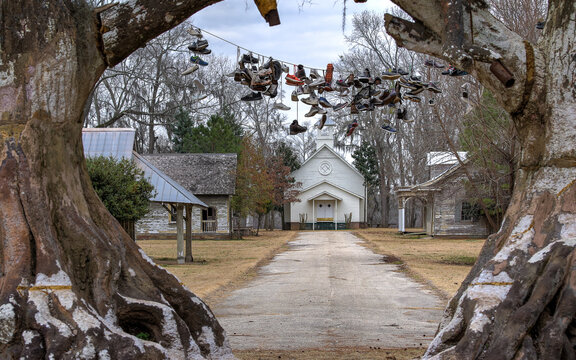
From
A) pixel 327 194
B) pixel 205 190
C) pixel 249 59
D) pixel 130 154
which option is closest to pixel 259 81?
pixel 249 59

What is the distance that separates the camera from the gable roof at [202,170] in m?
41.8

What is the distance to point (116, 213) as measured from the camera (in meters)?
18.4

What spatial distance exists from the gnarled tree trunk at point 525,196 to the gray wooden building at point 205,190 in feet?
116

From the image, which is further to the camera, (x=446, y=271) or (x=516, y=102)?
(x=446, y=271)

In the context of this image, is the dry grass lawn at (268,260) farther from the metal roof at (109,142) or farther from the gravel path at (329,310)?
the metal roof at (109,142)

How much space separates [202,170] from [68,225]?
37.9 m

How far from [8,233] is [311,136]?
2692 inches

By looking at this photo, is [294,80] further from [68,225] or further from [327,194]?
[327,194]

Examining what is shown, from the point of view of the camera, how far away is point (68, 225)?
5.48m

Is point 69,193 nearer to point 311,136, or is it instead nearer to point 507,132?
point 507,132

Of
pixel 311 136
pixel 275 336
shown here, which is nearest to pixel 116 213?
pixel 275 336

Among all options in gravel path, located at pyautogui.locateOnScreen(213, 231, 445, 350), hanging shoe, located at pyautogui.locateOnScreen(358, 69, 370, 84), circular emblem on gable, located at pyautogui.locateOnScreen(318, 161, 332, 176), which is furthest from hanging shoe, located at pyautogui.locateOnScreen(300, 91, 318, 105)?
circular emblem on gable, located at pyautogui.locateOnScreen(318, 161, 332, 176)

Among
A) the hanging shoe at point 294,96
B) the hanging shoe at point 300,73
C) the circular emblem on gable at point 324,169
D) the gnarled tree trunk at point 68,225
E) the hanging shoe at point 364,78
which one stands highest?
the circular emblem on gable at point 324,169

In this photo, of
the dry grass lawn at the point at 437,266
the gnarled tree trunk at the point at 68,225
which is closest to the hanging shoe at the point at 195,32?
the gnarled tree trunk at the point at 68,225
